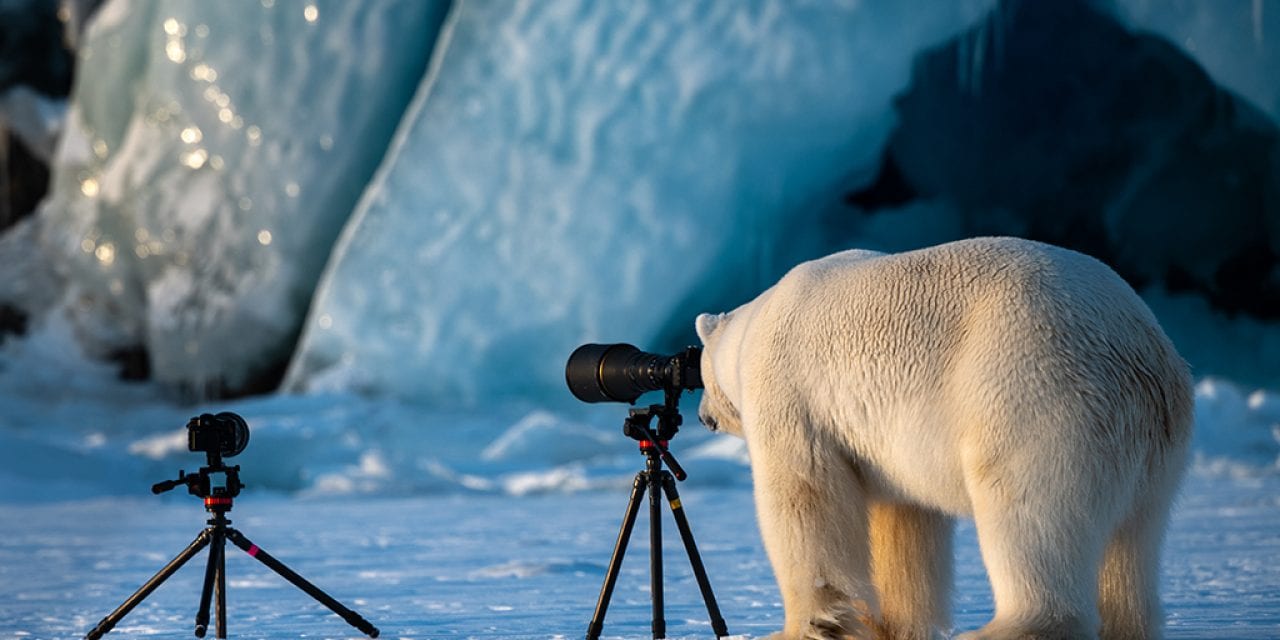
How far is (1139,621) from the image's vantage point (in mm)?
2004

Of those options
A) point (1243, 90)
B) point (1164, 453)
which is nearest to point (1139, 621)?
point (1164, 453)

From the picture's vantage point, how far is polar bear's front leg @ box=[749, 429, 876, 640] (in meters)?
2.05

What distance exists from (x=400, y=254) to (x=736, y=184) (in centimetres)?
224

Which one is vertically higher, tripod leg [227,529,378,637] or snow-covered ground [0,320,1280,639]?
snow-covered ground [0,320,1280,639]

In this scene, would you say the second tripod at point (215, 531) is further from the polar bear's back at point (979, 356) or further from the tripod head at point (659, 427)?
the polar bear's back at point (979, 356)

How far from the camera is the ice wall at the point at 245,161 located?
9648 millimetres

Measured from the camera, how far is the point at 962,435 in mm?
1875

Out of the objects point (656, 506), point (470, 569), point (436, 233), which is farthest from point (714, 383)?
point (436, 233)

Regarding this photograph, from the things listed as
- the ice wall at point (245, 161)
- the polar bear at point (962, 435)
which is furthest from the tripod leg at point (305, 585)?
the ice wall at point (245, 161)

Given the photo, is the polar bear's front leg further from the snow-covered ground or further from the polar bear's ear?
the snow-covered ground

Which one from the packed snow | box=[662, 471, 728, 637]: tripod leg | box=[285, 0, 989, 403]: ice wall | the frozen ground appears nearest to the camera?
box=[662, 471, 728, 637]: tripod leg

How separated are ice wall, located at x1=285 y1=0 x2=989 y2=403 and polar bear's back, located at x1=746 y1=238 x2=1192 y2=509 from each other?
671cm

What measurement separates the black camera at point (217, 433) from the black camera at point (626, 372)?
2.07 ft

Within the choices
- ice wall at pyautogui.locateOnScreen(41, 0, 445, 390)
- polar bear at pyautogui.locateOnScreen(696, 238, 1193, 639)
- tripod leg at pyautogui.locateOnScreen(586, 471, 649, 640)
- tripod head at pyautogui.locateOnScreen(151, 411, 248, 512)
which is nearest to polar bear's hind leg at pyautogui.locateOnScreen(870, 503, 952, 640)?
polar bear at pyautogui.locateOnScreen(696, 238, 1193, 639)
